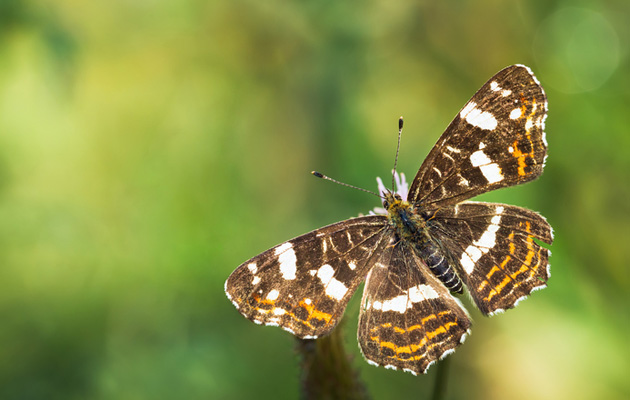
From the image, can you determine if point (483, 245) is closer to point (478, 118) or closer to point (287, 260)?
point (478, 118)

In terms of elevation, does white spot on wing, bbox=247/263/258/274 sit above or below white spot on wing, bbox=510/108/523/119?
below

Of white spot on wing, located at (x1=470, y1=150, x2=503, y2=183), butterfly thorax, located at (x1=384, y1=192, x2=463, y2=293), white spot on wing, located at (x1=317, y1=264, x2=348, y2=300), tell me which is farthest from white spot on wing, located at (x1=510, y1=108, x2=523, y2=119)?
white spot on wing, located at (x1=317, y1=264, x2=348, y2=300)

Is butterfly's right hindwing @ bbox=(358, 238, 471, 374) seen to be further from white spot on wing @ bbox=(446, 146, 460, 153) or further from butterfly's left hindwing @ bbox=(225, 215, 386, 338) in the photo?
white spot on wing @ bbox=(446, 146, 460, 153)

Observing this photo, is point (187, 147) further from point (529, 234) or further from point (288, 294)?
point (529, 234)

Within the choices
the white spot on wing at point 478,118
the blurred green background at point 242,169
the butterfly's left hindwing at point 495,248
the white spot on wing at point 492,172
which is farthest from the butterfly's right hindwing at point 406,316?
the blurred green background at point 242,169

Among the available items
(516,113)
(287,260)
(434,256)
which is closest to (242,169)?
(287,260)

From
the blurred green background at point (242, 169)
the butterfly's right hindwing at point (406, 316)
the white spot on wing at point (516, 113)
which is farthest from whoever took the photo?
the blurred green background at point (242, 169)

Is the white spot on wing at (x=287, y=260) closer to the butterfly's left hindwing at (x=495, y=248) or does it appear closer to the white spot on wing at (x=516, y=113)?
the butterfly's left hindwing at (x=495, y=248)

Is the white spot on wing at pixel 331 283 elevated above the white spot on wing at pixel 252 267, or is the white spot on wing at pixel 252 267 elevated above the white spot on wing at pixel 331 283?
the white spot on wing at pixel 252 267
